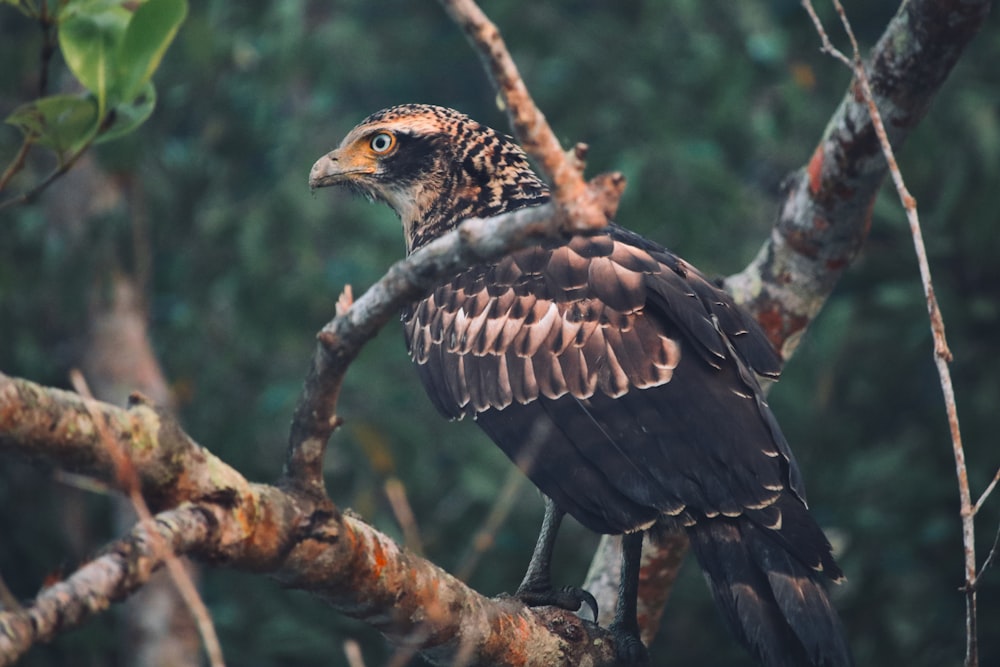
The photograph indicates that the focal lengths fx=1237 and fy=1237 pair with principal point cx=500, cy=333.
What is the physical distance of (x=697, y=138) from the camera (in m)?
8.65

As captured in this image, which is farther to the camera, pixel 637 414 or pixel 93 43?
pixel 637 414

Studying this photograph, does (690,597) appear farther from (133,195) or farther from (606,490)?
(133,195)

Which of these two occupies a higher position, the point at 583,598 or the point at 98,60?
the point at 98,60

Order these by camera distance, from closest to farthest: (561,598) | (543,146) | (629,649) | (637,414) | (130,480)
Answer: (130,480)
(543,146)
(637,414)
(629,649)
(561,598)

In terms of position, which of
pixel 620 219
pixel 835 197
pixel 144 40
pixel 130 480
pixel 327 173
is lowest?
pixel 130 480

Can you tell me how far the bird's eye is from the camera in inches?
217

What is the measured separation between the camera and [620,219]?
27.4 feet

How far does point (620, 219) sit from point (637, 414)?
13.5ft

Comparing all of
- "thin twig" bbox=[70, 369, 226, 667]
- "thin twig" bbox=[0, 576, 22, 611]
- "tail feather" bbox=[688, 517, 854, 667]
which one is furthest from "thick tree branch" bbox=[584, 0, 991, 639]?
"thin twig" bbox=[0, 576, 22, 611]

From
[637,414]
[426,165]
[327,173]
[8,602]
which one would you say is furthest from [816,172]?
[8,602]

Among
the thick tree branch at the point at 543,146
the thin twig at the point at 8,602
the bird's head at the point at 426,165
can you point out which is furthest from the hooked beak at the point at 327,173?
the thin twig at the point at 8,602

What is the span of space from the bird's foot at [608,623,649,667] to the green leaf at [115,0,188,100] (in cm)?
262

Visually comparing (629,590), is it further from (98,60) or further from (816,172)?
(98,60)

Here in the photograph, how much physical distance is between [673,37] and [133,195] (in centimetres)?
417
